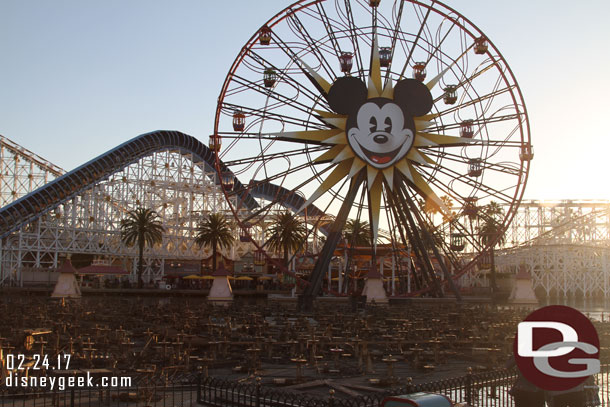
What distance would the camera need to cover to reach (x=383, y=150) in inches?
1427

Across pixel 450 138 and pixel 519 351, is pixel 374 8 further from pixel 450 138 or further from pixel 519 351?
pixel 519 351

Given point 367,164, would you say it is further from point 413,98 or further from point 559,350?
point 559,350

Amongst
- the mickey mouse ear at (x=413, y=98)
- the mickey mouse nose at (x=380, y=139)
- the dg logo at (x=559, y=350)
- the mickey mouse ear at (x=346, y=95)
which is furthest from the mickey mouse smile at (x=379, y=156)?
the dg logo at (x=559, y=350)

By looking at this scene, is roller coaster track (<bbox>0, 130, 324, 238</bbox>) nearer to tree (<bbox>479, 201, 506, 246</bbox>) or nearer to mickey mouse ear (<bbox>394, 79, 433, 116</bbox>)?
tree (<bbox>479, 201, 506, 246</bbox>)

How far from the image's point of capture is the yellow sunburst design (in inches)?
1405

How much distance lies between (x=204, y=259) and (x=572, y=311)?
81744mm

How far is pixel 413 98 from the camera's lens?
36.8 metres

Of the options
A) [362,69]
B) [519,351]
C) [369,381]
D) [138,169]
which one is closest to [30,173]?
[138,169]

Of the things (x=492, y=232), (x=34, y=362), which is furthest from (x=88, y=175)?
(x=34, y=362)

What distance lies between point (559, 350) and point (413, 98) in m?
31.0

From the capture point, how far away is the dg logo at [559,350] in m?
6.74

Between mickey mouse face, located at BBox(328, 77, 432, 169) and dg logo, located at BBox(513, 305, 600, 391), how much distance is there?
28903mm

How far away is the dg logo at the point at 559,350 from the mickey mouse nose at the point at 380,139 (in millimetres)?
29521

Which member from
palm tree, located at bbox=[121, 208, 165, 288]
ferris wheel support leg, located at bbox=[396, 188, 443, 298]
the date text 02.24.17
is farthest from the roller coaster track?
the date text 02.24.17
